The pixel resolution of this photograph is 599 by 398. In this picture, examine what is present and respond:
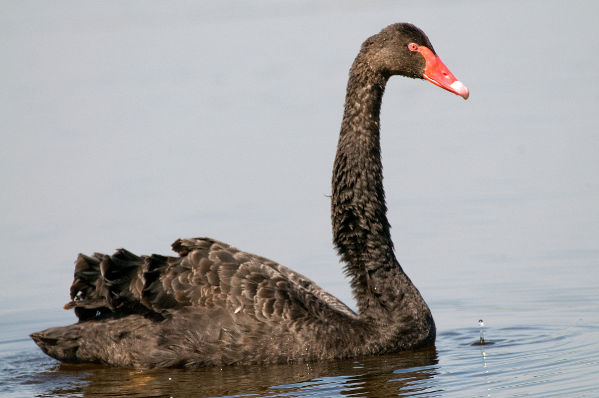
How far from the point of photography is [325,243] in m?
11.8

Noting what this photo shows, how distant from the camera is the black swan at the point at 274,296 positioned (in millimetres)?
8828

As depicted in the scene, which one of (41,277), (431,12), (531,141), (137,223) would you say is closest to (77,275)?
(41,277)

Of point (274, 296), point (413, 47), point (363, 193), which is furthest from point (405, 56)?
point (274, 296)

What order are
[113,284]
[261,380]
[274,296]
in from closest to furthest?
[261,380] < [274,296] < [113,284]

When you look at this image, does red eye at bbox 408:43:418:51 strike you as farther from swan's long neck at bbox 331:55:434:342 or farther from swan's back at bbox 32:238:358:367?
swan's back at bbox 32:238:358:367

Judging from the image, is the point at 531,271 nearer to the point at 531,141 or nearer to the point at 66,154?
the point at 531,141

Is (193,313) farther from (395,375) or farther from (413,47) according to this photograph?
(413,47)

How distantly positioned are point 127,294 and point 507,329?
117 inches

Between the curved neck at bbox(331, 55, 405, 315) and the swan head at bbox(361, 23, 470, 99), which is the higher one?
the swan head at bbox(361, 23, 470, 99)

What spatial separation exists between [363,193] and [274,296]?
3.69 feet

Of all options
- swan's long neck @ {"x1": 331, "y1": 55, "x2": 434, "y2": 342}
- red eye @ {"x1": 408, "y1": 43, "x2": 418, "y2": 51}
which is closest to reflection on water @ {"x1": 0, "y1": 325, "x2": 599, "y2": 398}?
swan's long neck @ {"x1": 331, "y1": 55, "x2": 434, "y2": 342}

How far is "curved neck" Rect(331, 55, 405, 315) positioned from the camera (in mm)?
9336

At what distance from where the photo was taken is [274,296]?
8.89m

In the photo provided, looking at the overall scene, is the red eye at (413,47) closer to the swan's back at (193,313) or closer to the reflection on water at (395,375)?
the swan's back at (193,313)
